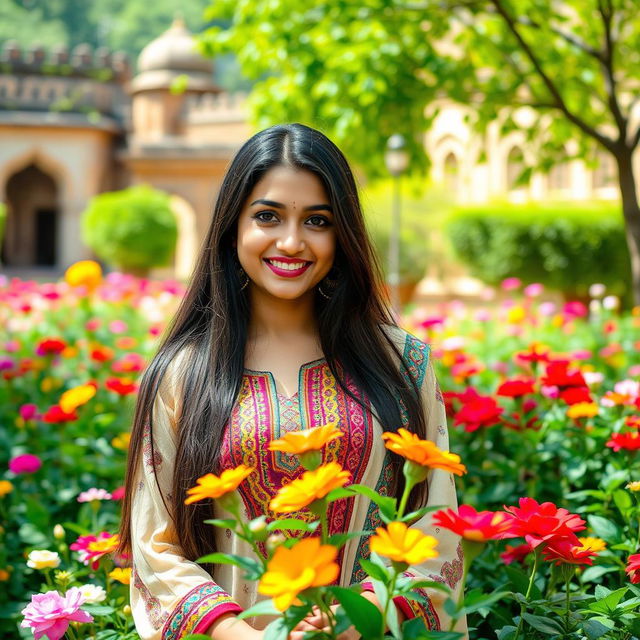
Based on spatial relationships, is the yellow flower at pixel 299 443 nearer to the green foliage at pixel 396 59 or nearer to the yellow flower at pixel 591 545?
the yellow flower at pixel 591 545

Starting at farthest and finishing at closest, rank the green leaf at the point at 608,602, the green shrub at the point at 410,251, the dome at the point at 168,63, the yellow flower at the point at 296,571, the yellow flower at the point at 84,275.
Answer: the dome at the point at 168,63 < the green shrub at the point at 410,251 < the yellow flower at the point at 84,275 < the green leaf at the point at 608,602 < the yellow flower at the point at 296,571

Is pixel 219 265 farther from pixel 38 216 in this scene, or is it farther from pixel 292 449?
pixel 38 216

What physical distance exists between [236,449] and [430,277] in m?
15.7

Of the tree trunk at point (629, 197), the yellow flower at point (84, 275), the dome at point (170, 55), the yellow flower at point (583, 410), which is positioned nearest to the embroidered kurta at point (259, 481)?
the yellow flower at point (583, 410)

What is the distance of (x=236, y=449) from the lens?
5.31ft

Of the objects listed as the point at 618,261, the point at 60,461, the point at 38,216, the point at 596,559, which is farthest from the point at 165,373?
the point at 38,216

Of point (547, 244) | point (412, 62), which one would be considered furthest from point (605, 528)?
point (547, 244)

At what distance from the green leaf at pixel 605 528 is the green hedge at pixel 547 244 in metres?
11.3

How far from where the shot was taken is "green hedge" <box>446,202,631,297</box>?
12953 millimetres

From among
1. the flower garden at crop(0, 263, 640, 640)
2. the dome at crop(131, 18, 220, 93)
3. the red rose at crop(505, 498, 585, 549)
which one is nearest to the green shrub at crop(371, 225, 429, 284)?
the dome at crop(131, 18, 220, 93)

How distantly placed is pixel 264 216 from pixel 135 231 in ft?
44.8

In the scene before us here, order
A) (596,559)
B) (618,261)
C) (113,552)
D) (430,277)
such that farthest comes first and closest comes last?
(430,277), (618,261), (596,559), (113,552)

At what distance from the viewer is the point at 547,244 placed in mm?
13180

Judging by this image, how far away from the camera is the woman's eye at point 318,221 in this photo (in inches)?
66.1
